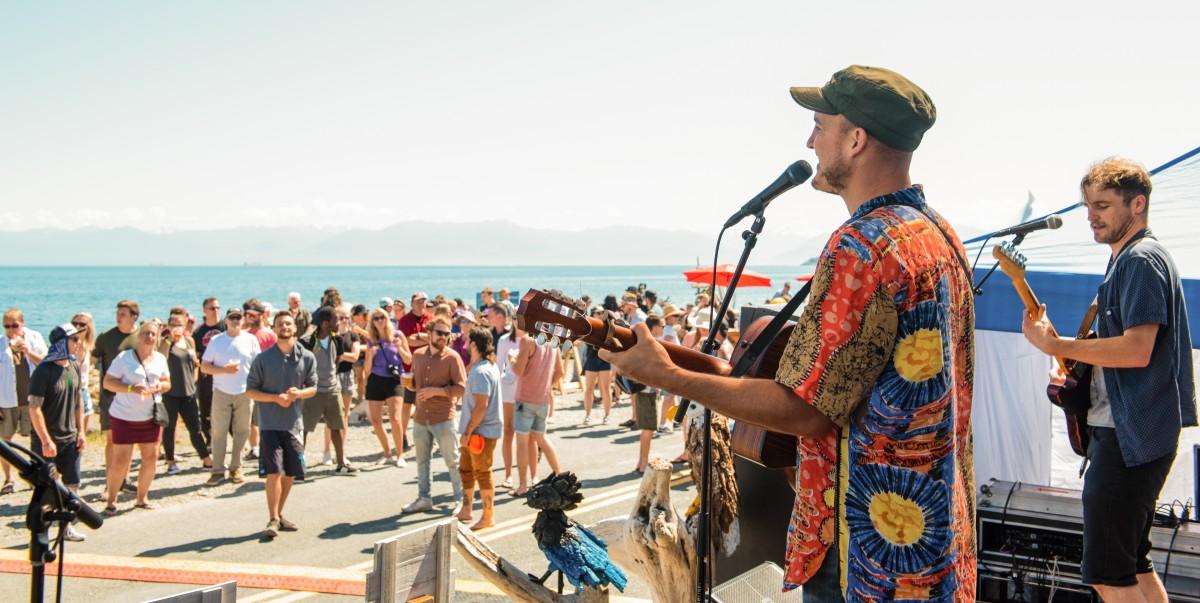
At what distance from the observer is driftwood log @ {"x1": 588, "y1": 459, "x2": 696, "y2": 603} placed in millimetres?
4211

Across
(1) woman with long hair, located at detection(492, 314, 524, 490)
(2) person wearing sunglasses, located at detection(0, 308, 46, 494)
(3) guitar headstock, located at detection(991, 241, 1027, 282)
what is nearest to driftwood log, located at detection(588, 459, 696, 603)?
(3) guitar headstock, located at detection(991, 241, 1027, 282)

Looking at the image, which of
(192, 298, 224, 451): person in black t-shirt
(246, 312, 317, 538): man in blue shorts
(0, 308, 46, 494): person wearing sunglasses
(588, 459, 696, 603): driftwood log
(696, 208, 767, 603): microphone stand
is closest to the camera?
(696, 208, 767, 603): microphone stand

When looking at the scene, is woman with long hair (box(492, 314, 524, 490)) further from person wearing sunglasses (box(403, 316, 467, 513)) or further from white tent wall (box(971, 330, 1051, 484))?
white tent wall (box(971, 330, 1051, 484))

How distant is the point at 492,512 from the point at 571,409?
7180 millimetres

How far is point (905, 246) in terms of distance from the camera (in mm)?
1889

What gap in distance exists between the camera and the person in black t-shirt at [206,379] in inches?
443

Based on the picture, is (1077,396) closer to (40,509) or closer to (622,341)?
(622,341)

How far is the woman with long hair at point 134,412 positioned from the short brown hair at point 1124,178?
7745 mm


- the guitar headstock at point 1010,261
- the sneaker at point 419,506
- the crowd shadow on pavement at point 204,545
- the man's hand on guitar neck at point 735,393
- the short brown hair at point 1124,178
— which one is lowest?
the crowd shadow on pavement at point 204,545

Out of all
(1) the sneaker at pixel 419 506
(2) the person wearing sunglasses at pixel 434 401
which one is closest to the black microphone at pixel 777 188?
(2) the person wearing sunglasses at pixel 434 401

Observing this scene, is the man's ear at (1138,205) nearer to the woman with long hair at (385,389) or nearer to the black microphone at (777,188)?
the black microphone at (777,188)

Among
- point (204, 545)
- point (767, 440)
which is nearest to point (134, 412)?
point (204, 545)

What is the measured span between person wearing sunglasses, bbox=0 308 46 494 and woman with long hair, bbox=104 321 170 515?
4.16 feet

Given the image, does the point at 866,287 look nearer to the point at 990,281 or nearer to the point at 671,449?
the point at 990,281
